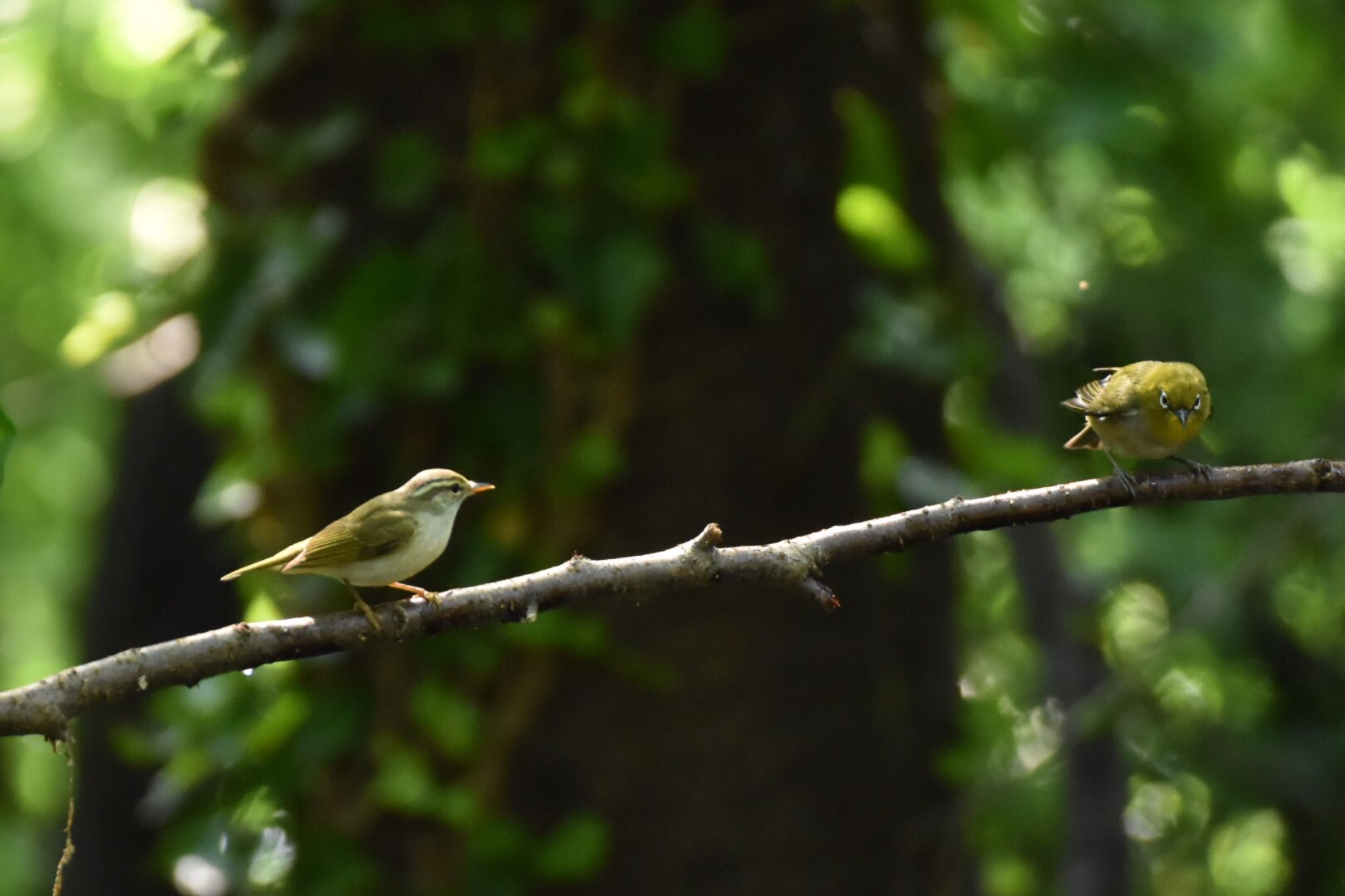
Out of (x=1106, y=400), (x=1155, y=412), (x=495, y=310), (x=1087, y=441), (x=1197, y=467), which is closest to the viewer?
(x=1197, y=467)

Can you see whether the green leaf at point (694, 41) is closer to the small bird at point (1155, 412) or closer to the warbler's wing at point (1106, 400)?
the warbler's wing at point (1106, 400)

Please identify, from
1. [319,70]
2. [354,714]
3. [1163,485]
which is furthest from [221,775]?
[1163,485]

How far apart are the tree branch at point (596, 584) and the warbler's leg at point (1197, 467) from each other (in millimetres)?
13

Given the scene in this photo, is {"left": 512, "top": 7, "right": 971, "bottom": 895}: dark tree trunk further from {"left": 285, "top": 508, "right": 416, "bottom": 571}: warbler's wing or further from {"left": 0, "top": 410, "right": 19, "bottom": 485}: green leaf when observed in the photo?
{"left": 0, "top": 410, "right": 19, "bottom": 485}: green leaf

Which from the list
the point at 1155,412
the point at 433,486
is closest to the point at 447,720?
the point at 433,486

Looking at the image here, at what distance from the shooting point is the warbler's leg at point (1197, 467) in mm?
1966

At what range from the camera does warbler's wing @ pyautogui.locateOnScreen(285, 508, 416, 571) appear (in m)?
2.20

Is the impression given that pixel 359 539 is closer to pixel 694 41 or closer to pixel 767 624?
pixel 767 624

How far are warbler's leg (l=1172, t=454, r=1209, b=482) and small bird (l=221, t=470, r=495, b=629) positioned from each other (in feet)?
3.92

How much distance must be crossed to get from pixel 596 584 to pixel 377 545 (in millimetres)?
662

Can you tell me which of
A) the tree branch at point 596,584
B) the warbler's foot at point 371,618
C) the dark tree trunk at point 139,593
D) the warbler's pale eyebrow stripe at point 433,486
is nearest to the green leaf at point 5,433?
the tree branch at point 596,584

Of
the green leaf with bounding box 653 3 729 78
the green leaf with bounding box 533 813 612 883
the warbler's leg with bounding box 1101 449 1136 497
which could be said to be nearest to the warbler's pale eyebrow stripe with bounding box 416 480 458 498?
the warbler's leg with bounding box 1101 449 1136 497

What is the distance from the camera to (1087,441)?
2.80 m

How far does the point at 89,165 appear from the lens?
10.9 m
